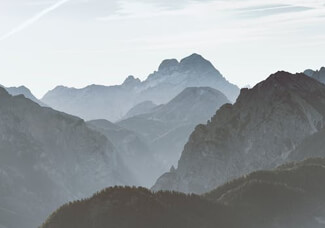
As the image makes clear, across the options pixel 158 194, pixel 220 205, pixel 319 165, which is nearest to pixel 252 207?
pixel 220 205

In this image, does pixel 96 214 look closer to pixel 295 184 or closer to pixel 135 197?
pixel 135 197

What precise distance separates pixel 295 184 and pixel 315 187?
998 centimetres

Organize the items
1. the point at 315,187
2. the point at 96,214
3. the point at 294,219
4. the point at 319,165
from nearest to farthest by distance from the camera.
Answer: the point at 96,214 → the point at 294,219 → the point at 315,187 → the point at 319,165

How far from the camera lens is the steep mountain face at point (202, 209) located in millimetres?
125438

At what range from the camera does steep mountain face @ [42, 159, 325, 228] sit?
4938 inches

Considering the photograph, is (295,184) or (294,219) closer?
(294,219)

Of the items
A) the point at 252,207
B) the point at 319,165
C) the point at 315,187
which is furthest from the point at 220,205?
the point at 319,165

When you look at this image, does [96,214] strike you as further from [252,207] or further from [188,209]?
[252,207]

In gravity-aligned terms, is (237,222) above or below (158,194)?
below

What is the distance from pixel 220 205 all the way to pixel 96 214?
93.2ft

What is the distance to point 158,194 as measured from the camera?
138250mm

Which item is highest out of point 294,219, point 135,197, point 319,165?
point 319,165

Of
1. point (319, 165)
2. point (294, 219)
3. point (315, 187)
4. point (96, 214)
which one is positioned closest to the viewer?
point (96, 214)

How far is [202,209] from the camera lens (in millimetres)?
137500
